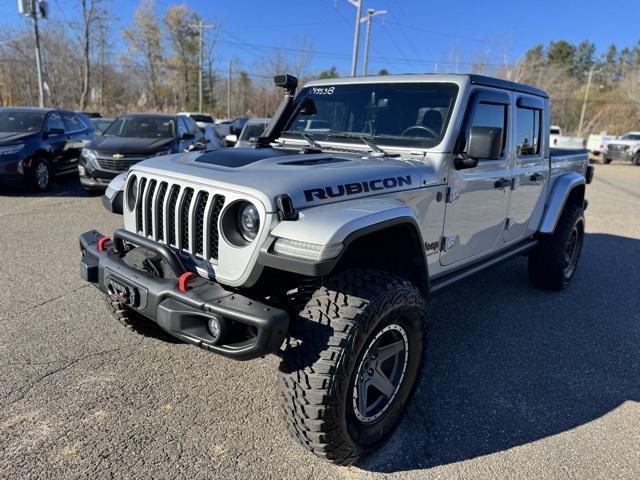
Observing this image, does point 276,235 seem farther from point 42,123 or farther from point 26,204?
point 42,123

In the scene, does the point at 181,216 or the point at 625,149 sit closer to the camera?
the point at 181,216

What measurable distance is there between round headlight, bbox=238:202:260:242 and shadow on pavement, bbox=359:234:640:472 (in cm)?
133

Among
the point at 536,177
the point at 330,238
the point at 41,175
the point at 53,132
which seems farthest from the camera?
the point at 53,132

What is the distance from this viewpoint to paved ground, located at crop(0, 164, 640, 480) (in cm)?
243

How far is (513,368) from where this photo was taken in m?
3.51

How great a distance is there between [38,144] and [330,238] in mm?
9328

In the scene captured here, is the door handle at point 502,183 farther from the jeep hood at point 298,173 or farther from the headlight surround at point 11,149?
the headlight surround at point 11,149

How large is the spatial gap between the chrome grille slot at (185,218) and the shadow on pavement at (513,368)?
1.50m

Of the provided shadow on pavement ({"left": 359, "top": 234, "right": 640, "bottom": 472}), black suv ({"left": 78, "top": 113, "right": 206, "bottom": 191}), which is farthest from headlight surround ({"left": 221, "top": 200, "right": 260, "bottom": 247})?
black suv ({"left": 78, "top": 113, "right": 206, "bottom": 191})

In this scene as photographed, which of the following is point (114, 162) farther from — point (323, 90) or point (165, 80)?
point (165, 80)

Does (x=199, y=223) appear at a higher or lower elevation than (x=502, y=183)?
lower

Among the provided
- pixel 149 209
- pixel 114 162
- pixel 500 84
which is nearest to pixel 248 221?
pixel 149 209

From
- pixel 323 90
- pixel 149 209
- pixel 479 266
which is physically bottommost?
pixel 479 266

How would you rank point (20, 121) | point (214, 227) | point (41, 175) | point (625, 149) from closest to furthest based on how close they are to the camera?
1. point (214, 227)
2. point (41, 175)
3. point (20, 121)
4. point (625, 149)
